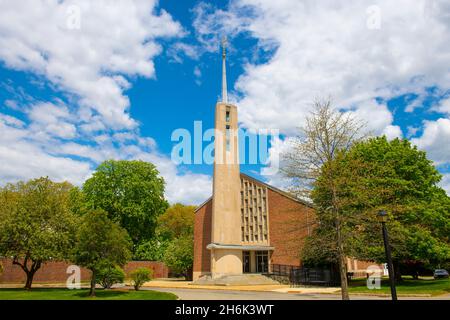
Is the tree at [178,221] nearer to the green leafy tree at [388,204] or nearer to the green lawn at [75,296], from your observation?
the green leafy tree at [388,204]

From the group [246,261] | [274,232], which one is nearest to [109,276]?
[274,232]

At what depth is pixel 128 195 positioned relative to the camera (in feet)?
155

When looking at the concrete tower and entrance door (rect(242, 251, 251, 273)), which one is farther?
entrance door (rect(242, 251, 251, 273))

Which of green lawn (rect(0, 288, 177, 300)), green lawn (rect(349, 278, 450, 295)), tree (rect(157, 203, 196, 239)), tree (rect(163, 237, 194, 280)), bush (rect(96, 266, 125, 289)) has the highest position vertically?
tree (rect(157, 203, 196, 239))

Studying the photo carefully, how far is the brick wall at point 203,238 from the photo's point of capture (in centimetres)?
4509

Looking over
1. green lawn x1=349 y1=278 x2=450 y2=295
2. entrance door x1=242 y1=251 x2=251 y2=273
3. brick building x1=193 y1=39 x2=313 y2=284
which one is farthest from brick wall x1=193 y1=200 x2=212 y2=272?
green lawn x1=349 y1=278 x2=450 y2=295

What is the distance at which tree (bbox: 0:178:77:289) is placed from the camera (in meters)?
23.5

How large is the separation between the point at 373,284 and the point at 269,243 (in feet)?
59.8

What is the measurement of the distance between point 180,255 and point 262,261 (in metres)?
10.9

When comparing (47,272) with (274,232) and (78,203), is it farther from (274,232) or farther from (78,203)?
(274,232)

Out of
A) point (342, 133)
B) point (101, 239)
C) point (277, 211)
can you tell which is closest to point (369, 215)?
point (342, 133)

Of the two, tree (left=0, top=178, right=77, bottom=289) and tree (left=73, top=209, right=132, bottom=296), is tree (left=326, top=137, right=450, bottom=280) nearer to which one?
tree (left=73, top=209, right=132, bottom=296)

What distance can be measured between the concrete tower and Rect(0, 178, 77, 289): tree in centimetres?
1841
